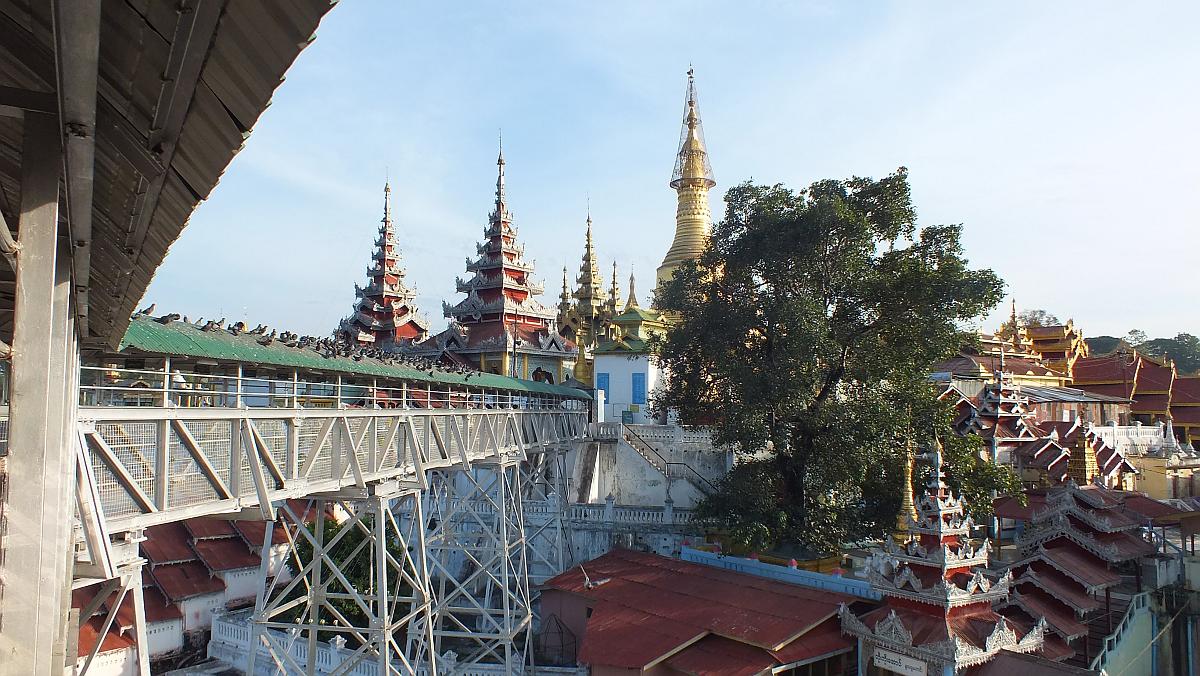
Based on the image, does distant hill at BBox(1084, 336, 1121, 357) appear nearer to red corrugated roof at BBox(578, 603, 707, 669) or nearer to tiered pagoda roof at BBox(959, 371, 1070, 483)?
tiered pagoda roof at BBox(959, 371, 1070, 483)

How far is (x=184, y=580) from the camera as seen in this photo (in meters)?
21.8

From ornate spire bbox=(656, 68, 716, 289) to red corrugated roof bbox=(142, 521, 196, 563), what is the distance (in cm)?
2596

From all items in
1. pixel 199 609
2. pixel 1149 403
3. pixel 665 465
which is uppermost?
pixel 1149 403

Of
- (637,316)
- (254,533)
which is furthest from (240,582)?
(637,316)

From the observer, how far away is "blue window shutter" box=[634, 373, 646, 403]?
3130cm

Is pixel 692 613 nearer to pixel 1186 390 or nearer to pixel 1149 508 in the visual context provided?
pixel 1149 508

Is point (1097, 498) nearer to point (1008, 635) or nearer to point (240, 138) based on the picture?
point (1008, 635)

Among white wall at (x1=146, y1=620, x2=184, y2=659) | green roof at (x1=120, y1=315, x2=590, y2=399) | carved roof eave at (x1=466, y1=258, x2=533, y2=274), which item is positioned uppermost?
carved roof eave at (x1=466, y1=258, x2=533, y2=274)

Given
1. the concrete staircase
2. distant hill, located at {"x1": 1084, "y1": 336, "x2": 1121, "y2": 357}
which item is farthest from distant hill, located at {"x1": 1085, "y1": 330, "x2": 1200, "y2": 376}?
the concrete staircase

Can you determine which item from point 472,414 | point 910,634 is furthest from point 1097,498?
point 472,414

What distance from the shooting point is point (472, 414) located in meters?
15.4

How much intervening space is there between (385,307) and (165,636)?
27.7 m

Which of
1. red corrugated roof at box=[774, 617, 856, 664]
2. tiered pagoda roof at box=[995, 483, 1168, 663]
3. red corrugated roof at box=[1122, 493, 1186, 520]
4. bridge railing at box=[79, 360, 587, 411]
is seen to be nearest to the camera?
bridge railing at box=[79, 360, 587, 411]

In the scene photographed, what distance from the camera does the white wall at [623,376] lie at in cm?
3111
